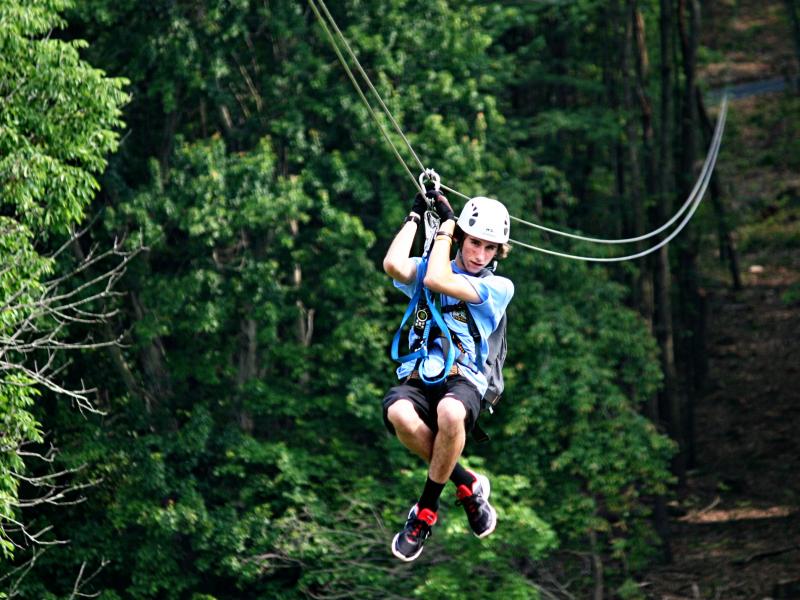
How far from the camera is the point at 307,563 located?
49.6ft

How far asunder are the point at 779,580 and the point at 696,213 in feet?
22.9

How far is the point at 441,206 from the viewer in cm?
592

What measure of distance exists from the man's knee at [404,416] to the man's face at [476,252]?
0.68 metres

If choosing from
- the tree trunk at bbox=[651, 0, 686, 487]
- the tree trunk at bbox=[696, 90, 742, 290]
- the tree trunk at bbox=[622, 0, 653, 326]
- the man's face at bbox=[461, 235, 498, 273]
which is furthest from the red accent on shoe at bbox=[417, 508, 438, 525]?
the tree trunk at bbox=[696, 90, 742, 290]

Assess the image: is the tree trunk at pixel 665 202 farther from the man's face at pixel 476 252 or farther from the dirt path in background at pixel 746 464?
the man's face at pixel 476 252

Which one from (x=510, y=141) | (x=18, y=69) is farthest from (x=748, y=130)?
(x=18, y=69)

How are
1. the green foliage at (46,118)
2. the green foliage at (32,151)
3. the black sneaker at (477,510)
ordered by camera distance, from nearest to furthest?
the black sneaker at (477,510) < the green foliage at (32,151) < the green foliage at (46,118)

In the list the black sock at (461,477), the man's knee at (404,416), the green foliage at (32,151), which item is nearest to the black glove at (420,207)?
the man's knee at (404,416)

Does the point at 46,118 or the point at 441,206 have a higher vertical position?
Answer: the point at 441,206

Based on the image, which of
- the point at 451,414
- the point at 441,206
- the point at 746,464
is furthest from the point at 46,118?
the point at 746,464

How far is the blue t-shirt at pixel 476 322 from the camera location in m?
5.77

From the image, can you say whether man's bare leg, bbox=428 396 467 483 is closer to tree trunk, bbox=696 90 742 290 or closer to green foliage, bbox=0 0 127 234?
green foliage, bbox=0 0 127 234

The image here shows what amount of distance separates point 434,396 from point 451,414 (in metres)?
0.22

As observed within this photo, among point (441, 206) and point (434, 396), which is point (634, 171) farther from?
point (434, 396)
